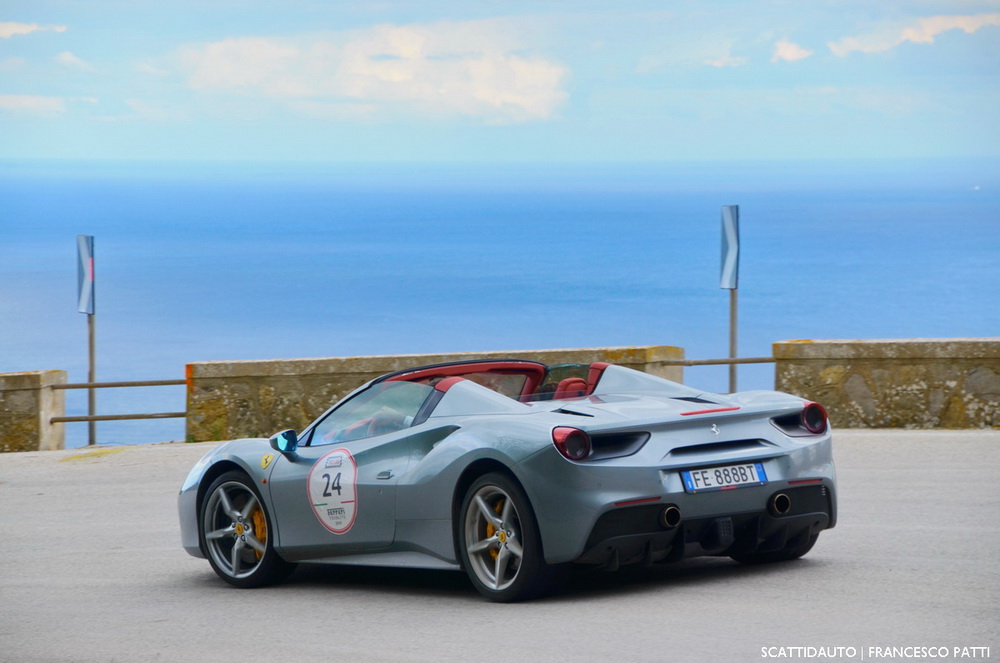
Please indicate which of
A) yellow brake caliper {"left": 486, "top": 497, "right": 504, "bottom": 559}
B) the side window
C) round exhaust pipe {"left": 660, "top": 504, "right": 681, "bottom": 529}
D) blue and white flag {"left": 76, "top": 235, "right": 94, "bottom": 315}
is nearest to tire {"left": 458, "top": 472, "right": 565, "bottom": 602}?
yellow brake caliper {"left": 486, "top": 497, "right": 504, "bottom": 559}

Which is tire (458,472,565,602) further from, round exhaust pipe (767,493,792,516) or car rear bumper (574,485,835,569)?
round exhaust pipe (767,493,792,516)

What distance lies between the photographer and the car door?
725 centimetres


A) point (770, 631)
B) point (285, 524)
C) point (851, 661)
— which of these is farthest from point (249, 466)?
point (851, 661)

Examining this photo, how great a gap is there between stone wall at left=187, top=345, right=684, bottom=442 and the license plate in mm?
8284

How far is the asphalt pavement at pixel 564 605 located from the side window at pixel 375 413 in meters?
0.83

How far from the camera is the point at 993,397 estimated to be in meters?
13.8

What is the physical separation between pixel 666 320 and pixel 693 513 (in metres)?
162

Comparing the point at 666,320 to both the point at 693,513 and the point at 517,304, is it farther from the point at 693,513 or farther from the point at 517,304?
the point at 693,513

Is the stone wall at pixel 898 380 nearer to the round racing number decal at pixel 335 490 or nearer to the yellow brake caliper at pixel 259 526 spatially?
the yellow brake caliper at pixel 259 526

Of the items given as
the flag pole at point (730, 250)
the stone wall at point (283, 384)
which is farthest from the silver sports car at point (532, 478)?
the flag pole at point (730, 250)

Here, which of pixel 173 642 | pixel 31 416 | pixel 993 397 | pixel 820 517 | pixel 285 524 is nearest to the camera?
pixel 173 642

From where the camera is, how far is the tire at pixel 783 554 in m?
7.37

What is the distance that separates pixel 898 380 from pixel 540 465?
8.48 m

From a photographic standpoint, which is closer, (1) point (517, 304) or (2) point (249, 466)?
(2) point (249, 466)
